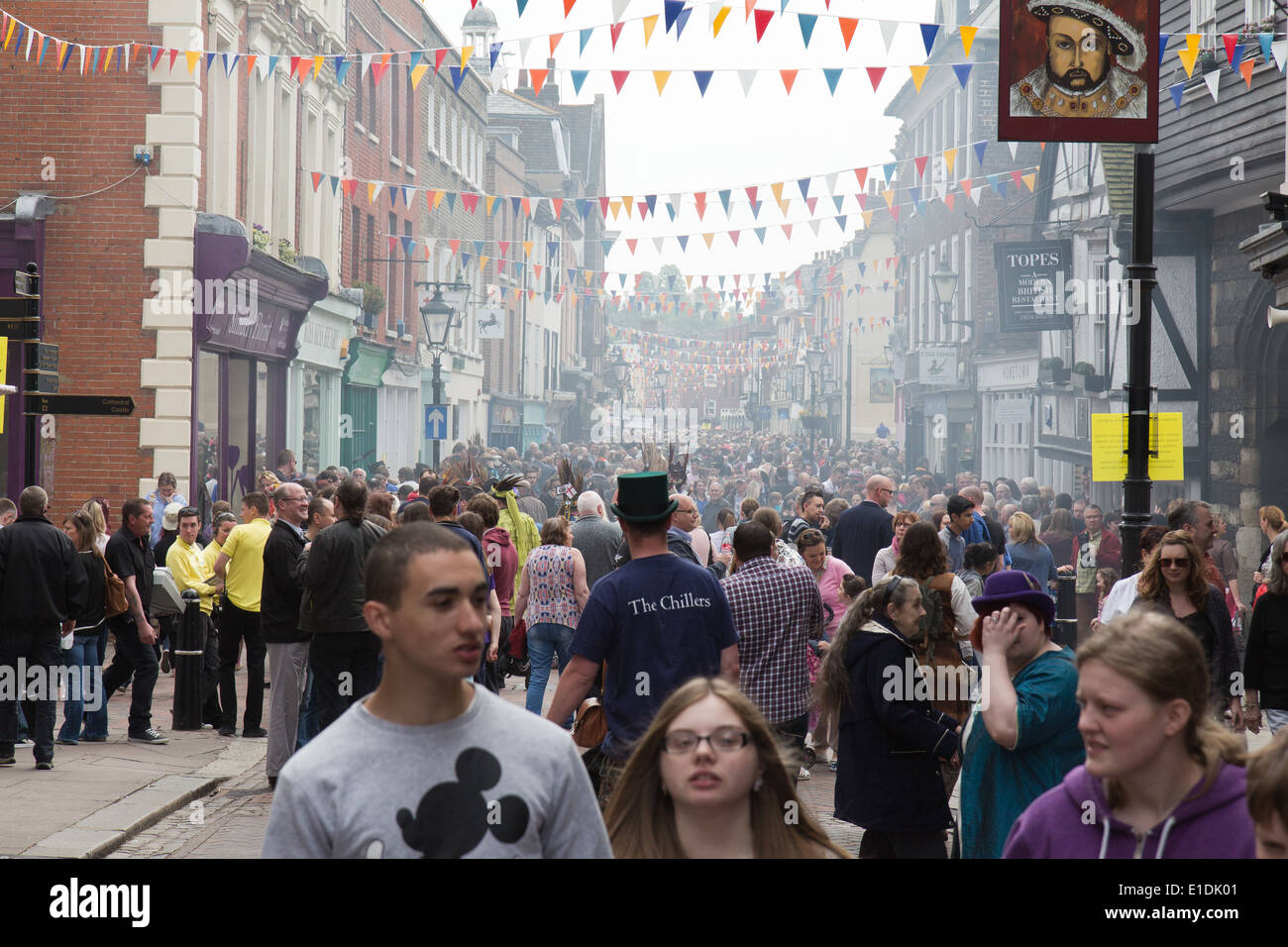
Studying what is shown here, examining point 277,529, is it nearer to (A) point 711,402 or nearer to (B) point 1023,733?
(B) point 1023,733

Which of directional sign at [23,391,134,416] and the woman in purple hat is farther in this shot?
directional sign at [23,391,134,416]

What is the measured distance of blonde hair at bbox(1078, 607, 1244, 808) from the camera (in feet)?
10.1

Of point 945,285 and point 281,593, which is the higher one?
point 945,285

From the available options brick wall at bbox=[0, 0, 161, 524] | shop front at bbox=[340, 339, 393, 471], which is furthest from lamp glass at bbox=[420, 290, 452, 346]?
brick wall at bbox=[0, 0, 161, 524]

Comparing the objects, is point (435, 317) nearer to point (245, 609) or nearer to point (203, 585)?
point (203, 585)

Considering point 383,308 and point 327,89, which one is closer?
point 327,89

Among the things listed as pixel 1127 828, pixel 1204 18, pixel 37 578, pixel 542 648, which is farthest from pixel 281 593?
pixel 1204 18

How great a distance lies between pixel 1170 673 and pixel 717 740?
97cm

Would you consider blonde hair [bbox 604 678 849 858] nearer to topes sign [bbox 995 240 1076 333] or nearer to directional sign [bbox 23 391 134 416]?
directional sign [bbox 23 391 134 416]

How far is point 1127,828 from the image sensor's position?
308 cm

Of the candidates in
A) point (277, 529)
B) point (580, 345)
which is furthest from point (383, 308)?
point (580, 345)

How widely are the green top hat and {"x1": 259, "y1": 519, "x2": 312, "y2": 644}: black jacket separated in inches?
167

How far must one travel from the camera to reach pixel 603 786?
19.5 feet
